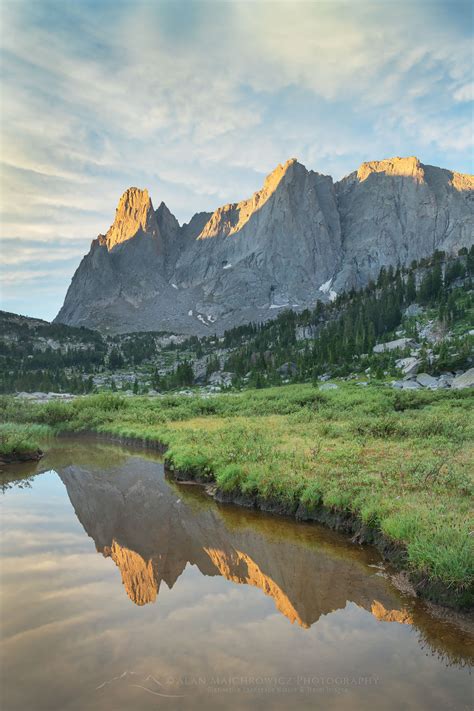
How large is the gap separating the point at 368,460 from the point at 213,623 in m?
11.5

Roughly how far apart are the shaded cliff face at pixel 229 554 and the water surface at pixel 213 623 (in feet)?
0.17

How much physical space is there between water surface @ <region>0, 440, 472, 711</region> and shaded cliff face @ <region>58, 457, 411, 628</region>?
0.17 feet

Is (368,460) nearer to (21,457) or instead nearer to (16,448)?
(21,457)

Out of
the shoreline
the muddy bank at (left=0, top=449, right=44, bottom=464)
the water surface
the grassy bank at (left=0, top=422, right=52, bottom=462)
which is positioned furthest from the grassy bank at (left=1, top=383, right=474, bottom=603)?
the grassy bank at (left=0, top=422, right=52, bottom=462)

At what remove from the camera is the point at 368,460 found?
2000 cm

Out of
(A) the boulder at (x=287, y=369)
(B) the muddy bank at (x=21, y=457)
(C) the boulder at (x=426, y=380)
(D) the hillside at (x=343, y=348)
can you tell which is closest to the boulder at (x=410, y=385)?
(C) the boulder at (x=426, y=380)

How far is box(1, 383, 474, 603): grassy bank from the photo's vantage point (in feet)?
38.7

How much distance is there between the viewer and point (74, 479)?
26.4 metres

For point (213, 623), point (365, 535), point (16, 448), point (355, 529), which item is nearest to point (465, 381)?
point (355, 529)

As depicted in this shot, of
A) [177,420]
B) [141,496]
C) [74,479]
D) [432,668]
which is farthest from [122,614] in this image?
[177,420]

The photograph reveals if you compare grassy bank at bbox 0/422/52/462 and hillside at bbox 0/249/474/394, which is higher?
hillside at bbox 0/249/474/394

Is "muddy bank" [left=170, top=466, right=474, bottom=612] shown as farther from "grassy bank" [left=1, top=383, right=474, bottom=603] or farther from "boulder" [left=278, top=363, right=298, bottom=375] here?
"boulder" [left=278, top=363, right=298, bottom=375]

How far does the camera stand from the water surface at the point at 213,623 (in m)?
7.64

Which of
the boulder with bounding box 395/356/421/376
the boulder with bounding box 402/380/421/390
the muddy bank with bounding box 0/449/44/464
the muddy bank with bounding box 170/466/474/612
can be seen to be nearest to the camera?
the muddy bank with bounding box 170/466/474/612
